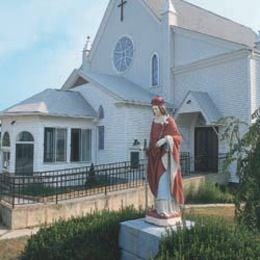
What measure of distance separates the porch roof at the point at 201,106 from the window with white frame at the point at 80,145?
506 cm

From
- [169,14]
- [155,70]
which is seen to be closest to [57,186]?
[155,70]

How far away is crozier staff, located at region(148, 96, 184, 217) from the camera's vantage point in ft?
22.7

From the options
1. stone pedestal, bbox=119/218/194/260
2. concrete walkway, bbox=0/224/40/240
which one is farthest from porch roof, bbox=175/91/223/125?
stone pedestal, bbox=119/218/194/260

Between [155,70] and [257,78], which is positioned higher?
[155,70]

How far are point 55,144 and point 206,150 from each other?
7.51 m

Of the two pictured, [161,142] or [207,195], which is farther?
[207,195]

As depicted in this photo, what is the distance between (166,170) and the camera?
6984mm

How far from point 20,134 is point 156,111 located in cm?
1354

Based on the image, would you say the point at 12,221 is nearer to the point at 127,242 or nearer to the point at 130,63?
the point at 127,242

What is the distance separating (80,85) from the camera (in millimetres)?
22547

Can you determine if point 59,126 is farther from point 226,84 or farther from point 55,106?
point 226,84

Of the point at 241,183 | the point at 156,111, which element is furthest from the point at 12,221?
the point at 241,183

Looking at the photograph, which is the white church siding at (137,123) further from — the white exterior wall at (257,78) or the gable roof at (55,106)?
the white exterior wall at (257,78)

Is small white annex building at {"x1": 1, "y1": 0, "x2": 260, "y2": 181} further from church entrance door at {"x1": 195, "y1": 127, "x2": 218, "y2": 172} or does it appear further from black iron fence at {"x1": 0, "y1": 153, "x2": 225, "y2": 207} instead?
black iron fence at {"x1": 0, "y1": 153, "x2": 225, "y2": 207}
